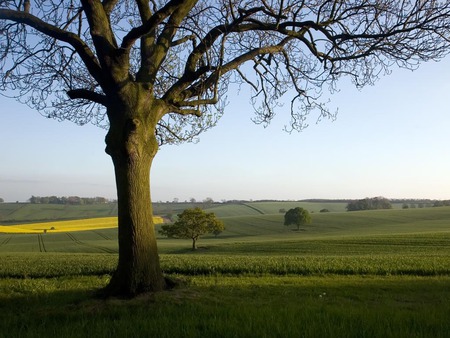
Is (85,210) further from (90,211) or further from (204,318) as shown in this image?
(204,318)

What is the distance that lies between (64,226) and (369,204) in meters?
79.3

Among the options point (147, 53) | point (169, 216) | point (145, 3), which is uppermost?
point (145, 3)

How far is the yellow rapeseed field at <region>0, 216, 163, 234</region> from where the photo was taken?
89688mm

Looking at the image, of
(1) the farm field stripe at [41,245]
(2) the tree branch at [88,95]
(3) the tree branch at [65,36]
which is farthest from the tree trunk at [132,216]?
(1) the farm field stripe at [41,245]

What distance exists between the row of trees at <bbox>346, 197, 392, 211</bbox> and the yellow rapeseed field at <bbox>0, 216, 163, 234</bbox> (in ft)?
174

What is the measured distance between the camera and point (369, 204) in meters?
117

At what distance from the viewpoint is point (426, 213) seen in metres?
86.5

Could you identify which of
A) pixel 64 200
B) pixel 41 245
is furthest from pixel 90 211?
pixel 41 245

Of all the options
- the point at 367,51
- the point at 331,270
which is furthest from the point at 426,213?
the point at 367,51

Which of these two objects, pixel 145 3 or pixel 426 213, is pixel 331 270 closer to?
pixel 145 3

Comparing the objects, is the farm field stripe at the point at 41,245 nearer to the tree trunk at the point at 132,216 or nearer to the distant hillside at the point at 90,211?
the distant hillside at the point at 90,211

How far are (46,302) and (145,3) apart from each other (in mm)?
6740

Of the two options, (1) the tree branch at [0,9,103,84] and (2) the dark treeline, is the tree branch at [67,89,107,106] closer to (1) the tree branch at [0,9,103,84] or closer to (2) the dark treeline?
(1) the tree branch at [0,9,103,84]

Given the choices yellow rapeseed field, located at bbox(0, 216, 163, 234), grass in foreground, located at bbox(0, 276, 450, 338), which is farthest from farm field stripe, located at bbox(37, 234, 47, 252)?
grass in foreground, located at bbox(0, 276, 450, 338)
